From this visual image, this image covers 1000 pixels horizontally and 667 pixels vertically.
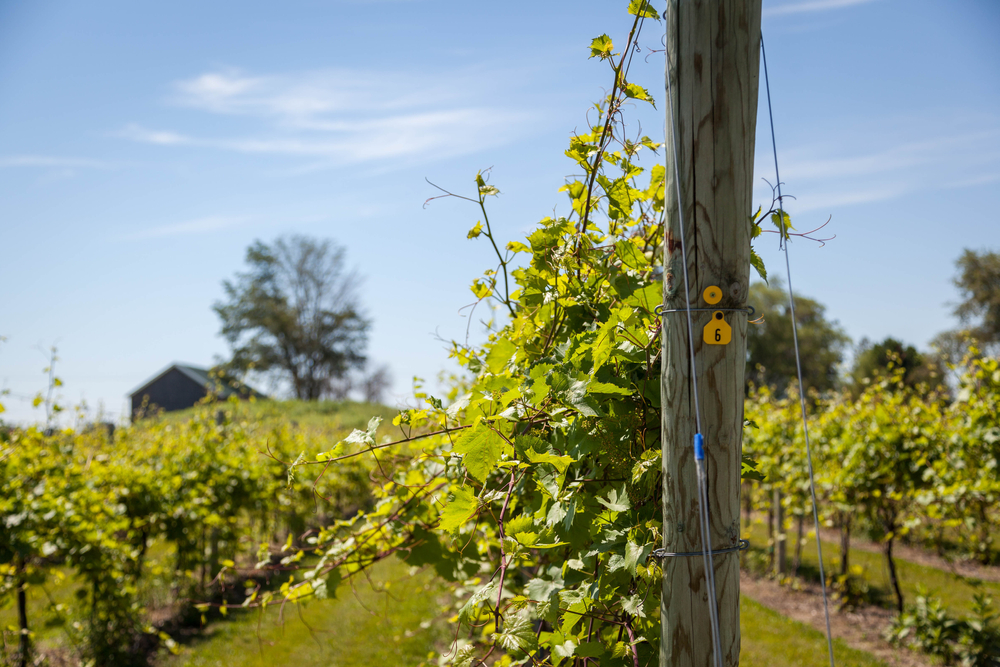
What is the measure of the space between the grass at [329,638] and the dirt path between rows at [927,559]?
609 cm

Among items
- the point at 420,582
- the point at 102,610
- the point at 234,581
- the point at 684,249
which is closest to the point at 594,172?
the point at 684,249

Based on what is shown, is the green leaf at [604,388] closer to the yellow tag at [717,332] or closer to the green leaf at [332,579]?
the yellow tag at [717,332]

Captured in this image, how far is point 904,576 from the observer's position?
7.77m

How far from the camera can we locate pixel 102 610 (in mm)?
4852

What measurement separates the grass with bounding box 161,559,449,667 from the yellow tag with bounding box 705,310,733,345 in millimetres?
3820

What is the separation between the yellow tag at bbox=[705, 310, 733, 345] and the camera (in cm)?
128

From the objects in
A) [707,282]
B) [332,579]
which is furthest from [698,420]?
[332,579]

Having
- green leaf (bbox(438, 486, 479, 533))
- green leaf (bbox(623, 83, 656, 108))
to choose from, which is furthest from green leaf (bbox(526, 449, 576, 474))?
green leaf (bbox(623, 83, 656, 108))

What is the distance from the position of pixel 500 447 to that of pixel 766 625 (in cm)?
580

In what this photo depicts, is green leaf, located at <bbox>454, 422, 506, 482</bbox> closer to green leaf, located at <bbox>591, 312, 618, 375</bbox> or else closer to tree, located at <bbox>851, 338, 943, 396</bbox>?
green leaf, located at <bbox>591, 312, 618, 375</bbox>

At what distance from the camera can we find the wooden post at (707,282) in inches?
49.7

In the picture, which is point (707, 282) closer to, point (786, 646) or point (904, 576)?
point (786, 646)

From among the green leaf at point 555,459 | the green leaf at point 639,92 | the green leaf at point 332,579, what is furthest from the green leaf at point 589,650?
the green leaf at point 639,92

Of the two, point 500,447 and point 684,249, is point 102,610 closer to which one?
point 500,447
